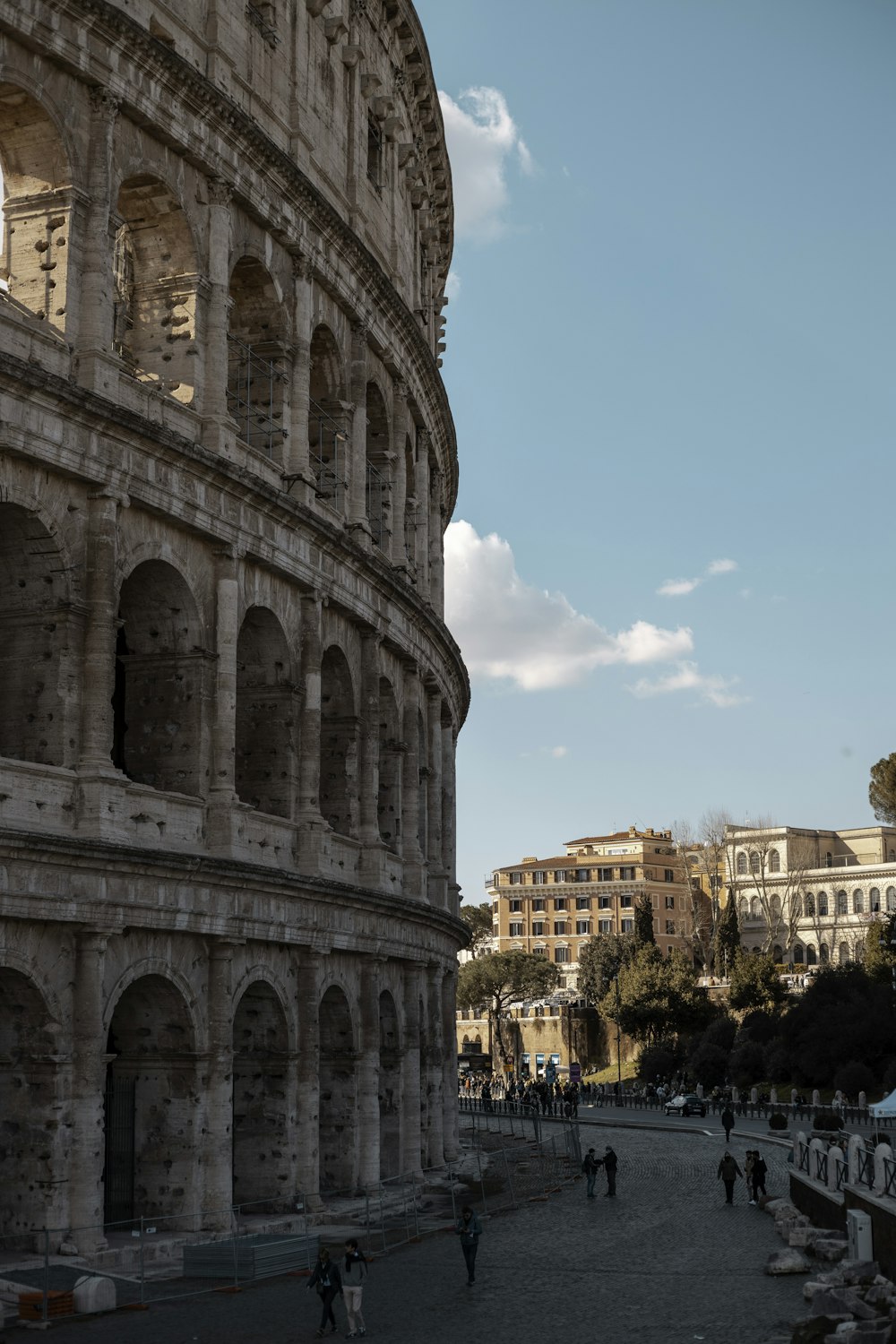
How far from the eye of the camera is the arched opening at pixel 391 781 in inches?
1384

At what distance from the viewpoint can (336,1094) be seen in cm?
3016

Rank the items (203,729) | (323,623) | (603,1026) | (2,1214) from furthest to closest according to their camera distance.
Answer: (603,1026) < (323,623) < (203,729) < (2,1214)

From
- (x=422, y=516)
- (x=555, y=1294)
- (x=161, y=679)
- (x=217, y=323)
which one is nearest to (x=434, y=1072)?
(x=422, y=516)

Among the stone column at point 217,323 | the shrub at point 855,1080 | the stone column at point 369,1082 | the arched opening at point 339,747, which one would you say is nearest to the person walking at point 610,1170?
the stone column at point 369,1082

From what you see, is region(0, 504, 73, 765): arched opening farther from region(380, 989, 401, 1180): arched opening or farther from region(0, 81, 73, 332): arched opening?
region(380, 989, 401, 1180): arched opening

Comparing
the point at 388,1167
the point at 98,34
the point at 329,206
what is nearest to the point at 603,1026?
the point at 388,1167

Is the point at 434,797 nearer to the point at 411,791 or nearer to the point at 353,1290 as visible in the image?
the point at 411,791

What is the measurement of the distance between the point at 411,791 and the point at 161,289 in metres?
13.0

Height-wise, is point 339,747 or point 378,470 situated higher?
point 378,470

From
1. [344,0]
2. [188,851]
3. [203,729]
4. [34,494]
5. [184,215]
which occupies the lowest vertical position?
[188,851]

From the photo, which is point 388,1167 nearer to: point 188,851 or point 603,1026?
point 188,851

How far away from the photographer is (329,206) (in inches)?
1203

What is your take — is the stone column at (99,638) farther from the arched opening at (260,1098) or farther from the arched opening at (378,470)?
the arched opening at (378,470)

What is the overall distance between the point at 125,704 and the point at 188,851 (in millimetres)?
2859
